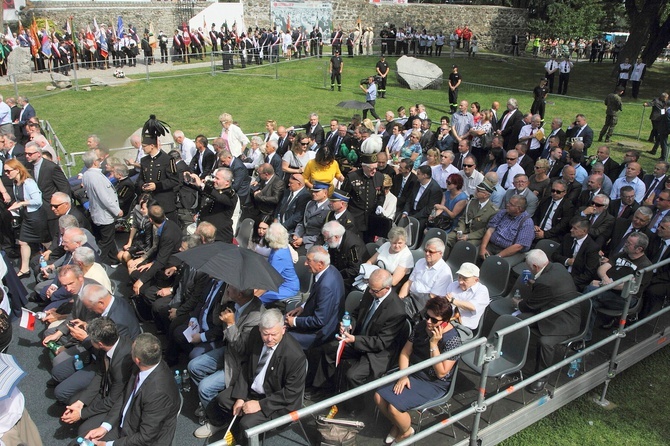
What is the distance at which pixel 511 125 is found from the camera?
12844 mm

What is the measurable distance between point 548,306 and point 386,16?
35.0 m

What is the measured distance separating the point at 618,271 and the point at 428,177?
3.14 m

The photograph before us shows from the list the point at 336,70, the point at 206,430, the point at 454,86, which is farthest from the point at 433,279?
the point at 336,70

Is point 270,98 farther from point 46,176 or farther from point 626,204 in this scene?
point 626,204

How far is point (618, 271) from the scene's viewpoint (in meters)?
6.43

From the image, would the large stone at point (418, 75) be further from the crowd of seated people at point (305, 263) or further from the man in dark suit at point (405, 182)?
the man in dark suit at point (405, 182)

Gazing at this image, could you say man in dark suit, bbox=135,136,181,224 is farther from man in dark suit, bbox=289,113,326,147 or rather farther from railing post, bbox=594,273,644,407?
railing post, bbox=594,273,644,407

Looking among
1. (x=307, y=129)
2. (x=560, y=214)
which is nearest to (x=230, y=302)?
(x=560, y=214)

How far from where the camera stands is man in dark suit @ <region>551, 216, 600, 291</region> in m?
6.81

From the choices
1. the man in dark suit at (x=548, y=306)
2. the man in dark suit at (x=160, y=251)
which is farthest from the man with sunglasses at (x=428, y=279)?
the man in dark suit at (x=160, y=251)

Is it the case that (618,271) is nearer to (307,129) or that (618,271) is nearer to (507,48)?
(307,129)

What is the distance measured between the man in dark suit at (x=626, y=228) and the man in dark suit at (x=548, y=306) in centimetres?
146

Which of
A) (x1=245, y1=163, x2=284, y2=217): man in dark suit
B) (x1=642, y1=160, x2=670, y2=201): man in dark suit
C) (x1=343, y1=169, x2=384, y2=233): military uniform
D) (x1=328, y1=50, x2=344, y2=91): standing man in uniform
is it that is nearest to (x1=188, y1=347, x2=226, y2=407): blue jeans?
(x1=343, y1=169, x2=384, y2=233): military uniform

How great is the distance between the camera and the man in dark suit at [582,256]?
6812 mm
